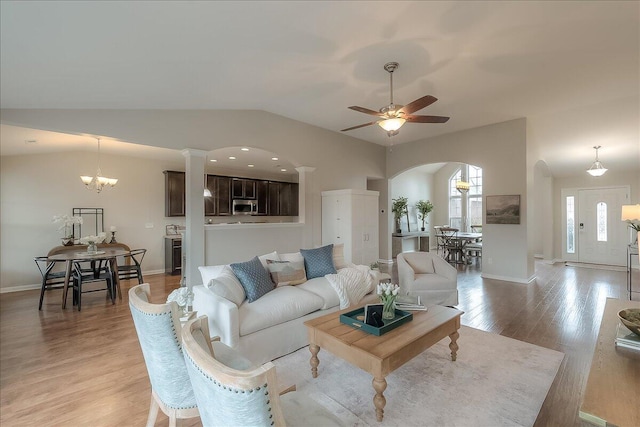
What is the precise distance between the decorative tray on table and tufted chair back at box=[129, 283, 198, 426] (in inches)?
49.6

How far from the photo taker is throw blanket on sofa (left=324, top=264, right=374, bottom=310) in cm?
316

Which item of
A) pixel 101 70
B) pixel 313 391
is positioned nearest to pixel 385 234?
pixel 313 391

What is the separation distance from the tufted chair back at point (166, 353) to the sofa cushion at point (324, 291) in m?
1.73

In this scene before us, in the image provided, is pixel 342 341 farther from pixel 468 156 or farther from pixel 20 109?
pixel 468 156

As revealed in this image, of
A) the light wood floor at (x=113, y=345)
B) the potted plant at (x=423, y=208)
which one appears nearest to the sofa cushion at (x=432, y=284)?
the light wood floor at (x=113, y=345)

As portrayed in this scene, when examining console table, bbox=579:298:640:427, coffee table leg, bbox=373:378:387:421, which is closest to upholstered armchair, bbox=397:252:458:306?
coffee table leg, bbox=373:378:387:421

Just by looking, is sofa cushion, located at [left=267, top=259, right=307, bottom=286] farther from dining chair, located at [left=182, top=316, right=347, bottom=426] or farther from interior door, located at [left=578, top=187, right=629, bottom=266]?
interior door, located at [left=578, top=187, right=629, bottom=266]

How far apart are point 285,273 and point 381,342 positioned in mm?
1562

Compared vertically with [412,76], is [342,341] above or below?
below

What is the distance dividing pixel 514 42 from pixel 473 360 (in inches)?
130

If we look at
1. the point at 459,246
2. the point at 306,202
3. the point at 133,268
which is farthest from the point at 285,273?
the point at 459,246

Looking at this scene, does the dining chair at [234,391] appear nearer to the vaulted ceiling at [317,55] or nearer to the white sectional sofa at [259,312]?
the white sectional sofa at [259,312]

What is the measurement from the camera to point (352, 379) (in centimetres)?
236

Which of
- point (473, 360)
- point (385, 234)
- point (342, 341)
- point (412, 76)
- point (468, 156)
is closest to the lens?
point (342, 341)
